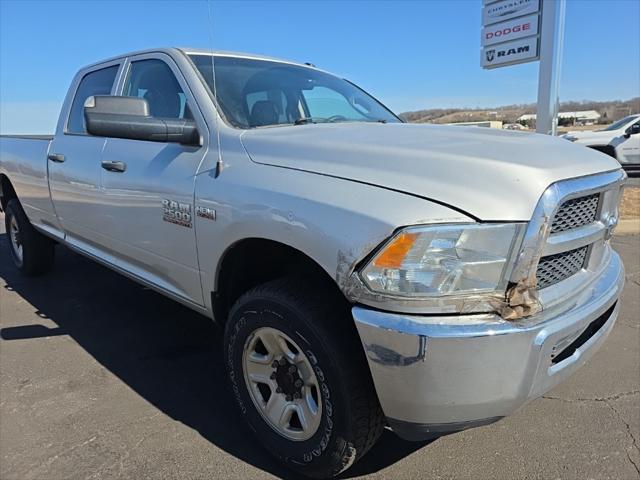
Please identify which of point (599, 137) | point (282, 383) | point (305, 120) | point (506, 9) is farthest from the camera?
point (599, 137)

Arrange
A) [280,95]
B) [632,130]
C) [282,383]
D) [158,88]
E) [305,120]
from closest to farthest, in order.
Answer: [282,383], [305,120], [280,95], [158,88], [632,130]

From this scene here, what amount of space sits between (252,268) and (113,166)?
1.34m

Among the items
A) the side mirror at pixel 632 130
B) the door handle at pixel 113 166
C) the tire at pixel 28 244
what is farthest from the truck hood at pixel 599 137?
the door handle at pixel 113 166

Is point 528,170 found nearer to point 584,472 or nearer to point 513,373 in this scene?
point 513,373

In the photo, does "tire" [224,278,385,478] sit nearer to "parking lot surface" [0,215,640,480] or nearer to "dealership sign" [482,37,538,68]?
"parking lot surface" [0,215,640,480]

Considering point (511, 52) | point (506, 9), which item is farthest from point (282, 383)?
point (506, 9)

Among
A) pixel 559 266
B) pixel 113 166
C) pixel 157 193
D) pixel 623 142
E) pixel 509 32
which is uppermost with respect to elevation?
pixel 509 32

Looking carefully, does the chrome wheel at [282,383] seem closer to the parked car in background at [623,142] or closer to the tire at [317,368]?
the tire at [317,368]

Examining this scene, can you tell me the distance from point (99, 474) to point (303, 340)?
1.16 meters

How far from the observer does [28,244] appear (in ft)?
17.3

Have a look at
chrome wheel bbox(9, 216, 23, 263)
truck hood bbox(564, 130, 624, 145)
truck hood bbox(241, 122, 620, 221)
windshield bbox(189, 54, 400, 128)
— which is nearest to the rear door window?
windshield bbox(189, 54, 400, 128)

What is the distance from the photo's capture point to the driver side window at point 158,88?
3.01 meters

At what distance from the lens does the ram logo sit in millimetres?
2609

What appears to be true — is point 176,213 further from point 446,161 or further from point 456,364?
point 456,364
